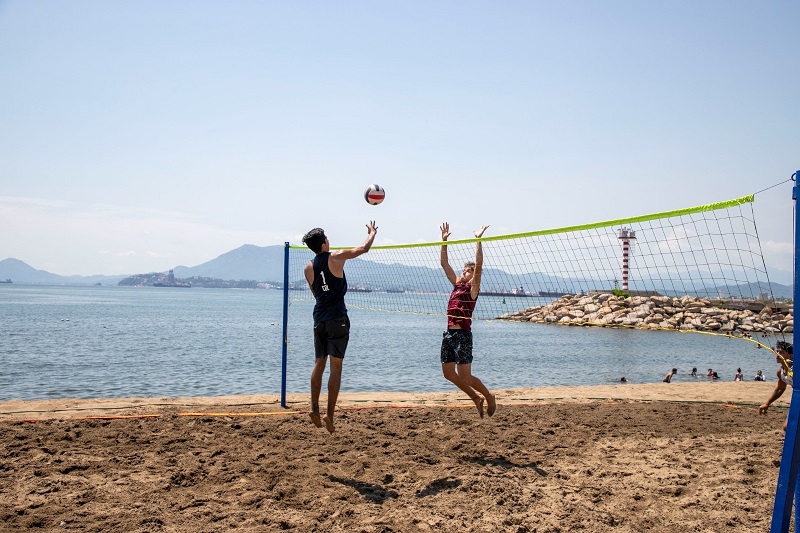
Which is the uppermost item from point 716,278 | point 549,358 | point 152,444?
point 716,278

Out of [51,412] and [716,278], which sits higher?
[716,278]

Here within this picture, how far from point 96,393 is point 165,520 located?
40.2 feet

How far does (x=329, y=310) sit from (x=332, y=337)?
0.77ft

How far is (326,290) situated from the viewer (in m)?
5.34

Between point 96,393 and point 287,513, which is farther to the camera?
point 96,393

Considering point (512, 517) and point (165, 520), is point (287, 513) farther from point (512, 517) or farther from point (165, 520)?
point (512, 517)

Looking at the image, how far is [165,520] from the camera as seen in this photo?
13.1ft

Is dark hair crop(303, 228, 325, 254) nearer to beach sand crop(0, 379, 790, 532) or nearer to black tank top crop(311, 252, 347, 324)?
black tank top crop(311, 252, 347, 324)

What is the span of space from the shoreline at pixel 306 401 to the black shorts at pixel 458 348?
86.2 inches

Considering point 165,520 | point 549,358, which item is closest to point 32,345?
point 549,358

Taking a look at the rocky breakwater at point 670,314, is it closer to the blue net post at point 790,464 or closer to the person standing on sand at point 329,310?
the person standing on sand at point 329,310

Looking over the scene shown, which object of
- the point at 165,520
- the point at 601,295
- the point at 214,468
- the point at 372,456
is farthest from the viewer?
the point at 601,295

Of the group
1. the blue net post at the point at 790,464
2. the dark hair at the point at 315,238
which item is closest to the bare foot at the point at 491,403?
the dark hair at the point at 315,238

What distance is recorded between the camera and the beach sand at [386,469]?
409 centimetres
